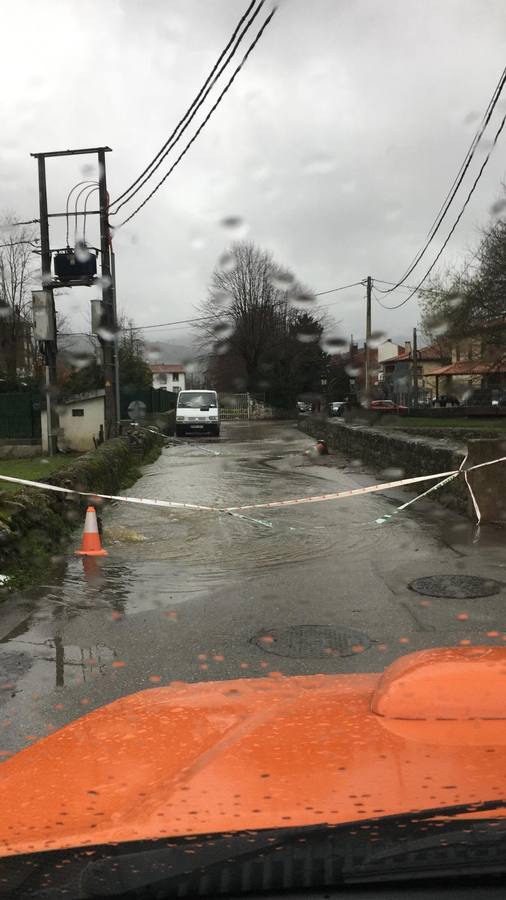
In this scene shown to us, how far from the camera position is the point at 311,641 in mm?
5270

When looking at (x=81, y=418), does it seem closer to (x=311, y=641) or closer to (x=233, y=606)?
(x=233, y=606)

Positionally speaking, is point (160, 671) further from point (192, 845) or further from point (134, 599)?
point (192, 845)

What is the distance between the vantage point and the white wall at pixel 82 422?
25047mm

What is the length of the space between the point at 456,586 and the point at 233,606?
6.85 ft

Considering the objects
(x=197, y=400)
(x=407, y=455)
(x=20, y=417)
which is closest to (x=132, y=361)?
(x=197, y=400)

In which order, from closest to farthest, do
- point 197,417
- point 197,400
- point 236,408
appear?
point 197,417
point 197,400
point 236,408

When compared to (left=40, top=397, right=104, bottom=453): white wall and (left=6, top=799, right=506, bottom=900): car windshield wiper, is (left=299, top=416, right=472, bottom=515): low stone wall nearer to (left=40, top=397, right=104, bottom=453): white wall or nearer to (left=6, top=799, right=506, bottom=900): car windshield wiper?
(left=40, top=397, right=104, bottom=453): white wall

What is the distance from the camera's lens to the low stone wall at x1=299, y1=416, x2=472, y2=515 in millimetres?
11285

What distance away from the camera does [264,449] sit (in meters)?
25.5

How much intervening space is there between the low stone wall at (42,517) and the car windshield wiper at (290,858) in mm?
5906

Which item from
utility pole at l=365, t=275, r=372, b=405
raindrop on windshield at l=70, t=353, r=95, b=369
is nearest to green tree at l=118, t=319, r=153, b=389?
raindrop on windshield at l=70, t=353, r=95, b=369

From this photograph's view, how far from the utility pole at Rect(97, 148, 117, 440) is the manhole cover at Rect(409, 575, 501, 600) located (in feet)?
47.3

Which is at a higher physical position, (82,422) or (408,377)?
(408,377)

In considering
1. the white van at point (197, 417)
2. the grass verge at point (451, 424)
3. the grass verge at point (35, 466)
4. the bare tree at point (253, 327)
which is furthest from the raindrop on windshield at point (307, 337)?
the grass verge at point (35, 466)
